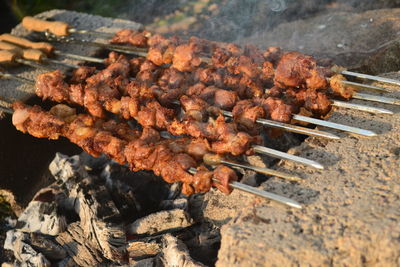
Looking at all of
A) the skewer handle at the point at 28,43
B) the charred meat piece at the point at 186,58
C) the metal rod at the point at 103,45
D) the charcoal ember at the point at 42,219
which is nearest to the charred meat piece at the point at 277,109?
the charred meat piece at the point at 186,58

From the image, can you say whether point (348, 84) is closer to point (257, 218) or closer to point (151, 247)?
point (257, 218)

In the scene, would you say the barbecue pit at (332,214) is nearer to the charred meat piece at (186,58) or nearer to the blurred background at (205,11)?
the charred meat piece at (186,58)

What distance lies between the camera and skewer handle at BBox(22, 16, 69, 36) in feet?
16.0

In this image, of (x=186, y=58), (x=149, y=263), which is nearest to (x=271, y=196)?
(x=149, y=263)

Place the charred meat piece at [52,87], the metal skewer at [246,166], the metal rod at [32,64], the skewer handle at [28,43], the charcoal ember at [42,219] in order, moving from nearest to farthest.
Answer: the metal skewer at [246,166], the charcoal ember at [42,219], the charred meat piece at [52,87], the metal rod at [32,64], the skewer handle at [28,43]

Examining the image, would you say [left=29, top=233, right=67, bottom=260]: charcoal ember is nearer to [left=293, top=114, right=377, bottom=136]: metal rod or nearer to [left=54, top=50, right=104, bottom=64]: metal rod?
[left=54, top=50, right=104, bottom=64]: metal rod

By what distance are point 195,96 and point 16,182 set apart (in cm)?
214

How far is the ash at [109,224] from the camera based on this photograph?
3.35m

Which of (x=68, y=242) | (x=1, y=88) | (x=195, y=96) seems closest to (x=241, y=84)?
(x=195, y=96)

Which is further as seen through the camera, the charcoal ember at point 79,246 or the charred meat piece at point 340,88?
the charcoal ember at point 79,246

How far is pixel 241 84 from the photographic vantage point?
364cm

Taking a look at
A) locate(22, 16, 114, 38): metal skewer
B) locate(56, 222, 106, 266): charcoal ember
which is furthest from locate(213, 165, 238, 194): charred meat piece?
locate(22, 16, 114, 38): metal skewer

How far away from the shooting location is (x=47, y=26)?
16.3ft

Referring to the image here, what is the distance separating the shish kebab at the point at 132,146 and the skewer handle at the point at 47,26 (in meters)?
1.31
